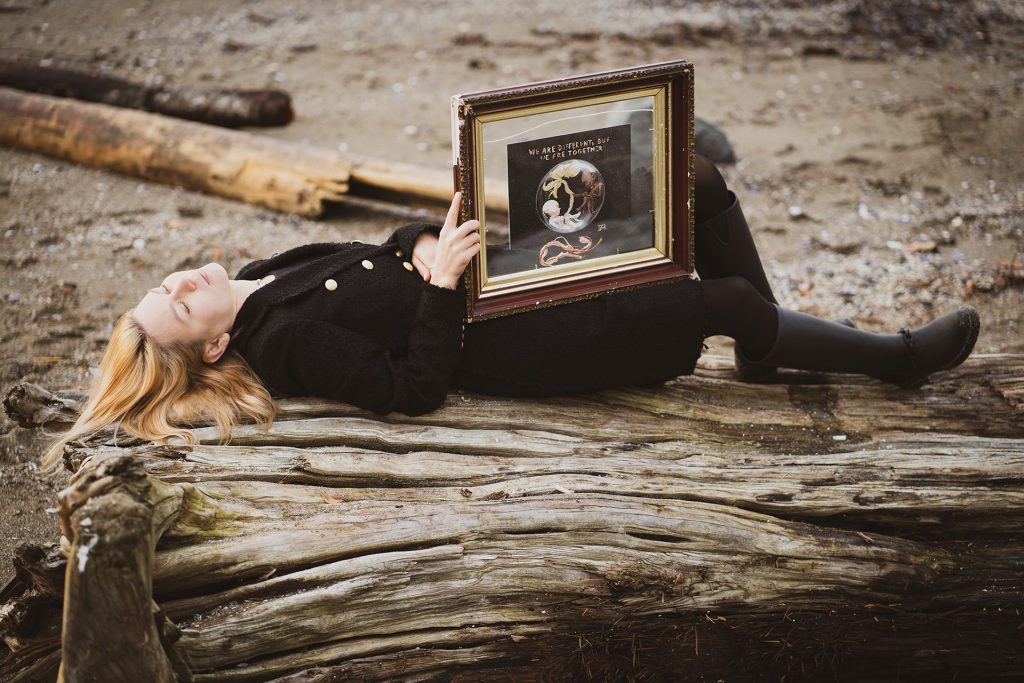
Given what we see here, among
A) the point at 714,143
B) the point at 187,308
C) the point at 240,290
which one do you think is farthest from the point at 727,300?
the point at 714,143

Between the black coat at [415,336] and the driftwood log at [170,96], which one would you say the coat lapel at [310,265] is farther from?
the driftwood log at [170,96]

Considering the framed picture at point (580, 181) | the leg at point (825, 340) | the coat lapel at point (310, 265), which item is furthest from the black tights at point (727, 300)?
the coat lapel at point (310, 265)

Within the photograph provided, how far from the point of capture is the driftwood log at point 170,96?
6375 mm

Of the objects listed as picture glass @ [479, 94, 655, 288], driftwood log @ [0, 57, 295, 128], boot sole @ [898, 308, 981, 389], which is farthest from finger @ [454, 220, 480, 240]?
driftwood log @ [0, 57, 295, 128]

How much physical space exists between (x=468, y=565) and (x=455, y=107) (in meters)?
1.29

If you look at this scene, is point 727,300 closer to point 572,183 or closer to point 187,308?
point 572,183

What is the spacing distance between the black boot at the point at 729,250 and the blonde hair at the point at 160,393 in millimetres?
1656

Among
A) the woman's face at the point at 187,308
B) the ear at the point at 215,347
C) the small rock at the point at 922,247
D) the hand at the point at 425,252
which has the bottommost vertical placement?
the ear at the point at 215,347

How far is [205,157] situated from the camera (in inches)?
222

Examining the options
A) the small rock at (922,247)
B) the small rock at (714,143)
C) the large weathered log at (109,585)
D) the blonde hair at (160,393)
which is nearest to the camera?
the large weathered log at (109,585)

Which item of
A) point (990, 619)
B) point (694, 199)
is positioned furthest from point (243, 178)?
point (990, 619)

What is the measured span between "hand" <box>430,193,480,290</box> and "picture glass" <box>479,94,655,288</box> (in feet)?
0.36

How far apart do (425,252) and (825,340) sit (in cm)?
147

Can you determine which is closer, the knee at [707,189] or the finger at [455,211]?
the finger at [455,211]
